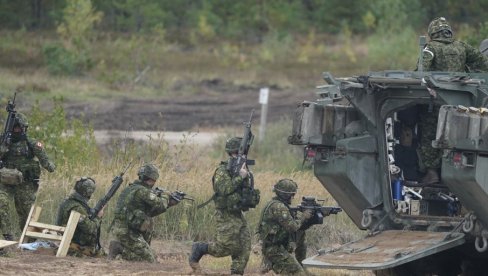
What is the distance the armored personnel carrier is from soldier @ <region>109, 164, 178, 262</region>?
A: 227 centimetres

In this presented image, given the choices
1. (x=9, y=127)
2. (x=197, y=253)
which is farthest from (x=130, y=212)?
(x=9, y=127)

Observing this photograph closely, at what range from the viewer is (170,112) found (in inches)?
1305

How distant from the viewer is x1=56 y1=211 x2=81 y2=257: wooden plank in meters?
14.7

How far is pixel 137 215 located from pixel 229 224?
1261 millimetres

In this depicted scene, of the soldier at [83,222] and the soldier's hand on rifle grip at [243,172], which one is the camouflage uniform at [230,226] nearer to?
the soldier's hand on rifle grip at [243,172]

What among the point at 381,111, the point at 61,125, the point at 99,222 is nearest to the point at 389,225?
the point at 381,111

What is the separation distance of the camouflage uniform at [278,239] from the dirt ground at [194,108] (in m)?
14.5

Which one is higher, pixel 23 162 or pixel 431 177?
pixel 431 177

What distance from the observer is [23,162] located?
15.5m

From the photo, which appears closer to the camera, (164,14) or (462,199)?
(462,199)

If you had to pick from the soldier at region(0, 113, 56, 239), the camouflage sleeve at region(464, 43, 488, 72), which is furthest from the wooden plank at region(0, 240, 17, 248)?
the camouflage sleeve at region(464, 43, 488, 72)

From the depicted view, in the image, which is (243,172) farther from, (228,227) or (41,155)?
(41,155)

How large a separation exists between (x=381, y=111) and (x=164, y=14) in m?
38.1

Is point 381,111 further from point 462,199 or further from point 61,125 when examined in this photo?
point 61,125
